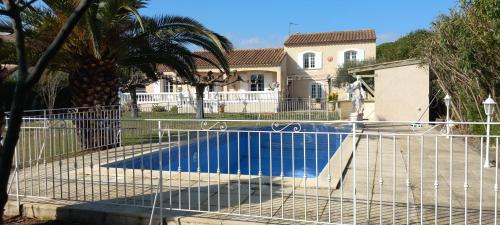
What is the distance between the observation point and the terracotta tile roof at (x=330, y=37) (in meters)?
37.1

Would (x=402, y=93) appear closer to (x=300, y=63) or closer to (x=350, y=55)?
(x=350, y=55)

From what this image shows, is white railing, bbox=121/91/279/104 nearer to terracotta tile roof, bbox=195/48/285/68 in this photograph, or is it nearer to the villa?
the villa

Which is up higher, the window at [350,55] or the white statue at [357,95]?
the window at [350,55]

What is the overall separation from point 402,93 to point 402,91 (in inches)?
3.5

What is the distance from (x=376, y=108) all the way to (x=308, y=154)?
741 cm

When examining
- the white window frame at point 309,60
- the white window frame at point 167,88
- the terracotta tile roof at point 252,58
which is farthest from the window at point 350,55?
the white window frame at point 167,88

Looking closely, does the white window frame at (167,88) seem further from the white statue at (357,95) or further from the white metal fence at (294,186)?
the white metal fence at (294,186)

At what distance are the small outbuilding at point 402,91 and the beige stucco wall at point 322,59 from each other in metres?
17.5

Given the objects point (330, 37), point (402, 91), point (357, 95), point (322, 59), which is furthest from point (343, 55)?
point (357, 95)

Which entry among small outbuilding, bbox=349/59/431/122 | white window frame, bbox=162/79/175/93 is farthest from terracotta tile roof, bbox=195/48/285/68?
small outbuilding, bbox=349/59/431/122

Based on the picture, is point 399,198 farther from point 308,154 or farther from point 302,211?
point 308,154

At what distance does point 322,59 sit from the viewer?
37750 millimetres

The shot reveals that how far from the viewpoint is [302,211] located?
18.0 feet

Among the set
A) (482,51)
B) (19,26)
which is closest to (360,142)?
(482,51)
